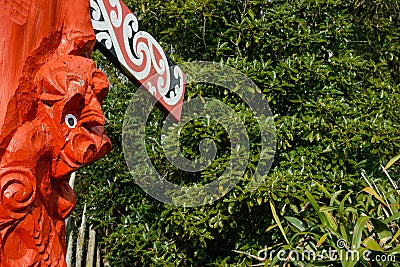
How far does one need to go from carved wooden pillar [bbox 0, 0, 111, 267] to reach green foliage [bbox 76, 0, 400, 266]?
2.19 metres

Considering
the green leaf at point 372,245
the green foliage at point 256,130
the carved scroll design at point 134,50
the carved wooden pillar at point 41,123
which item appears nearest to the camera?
the carved wooden pillar at point 41,123

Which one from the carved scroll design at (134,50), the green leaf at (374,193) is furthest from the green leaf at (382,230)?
the carved scroll design at (134,50)

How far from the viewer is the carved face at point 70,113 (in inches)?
52.3

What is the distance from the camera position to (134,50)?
239 cm

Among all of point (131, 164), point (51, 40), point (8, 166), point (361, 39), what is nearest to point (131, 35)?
point (51, 40)

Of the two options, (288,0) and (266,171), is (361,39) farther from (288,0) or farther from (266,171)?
(266,171)

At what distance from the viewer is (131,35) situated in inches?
92.7

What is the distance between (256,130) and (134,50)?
1444 millimetres

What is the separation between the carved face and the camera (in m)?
1.33

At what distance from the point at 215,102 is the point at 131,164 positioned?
2.19 feet

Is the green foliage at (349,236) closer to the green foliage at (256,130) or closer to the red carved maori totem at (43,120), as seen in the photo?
the green foliage at (256,130)

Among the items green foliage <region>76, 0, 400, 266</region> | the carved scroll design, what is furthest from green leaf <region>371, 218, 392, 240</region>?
the carved scroll design

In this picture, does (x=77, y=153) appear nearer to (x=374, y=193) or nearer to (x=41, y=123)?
(x=41, y=123)

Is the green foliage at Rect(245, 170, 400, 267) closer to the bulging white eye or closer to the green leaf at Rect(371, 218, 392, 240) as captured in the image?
the green leaf at Rect(371, 218, 392, 240)
